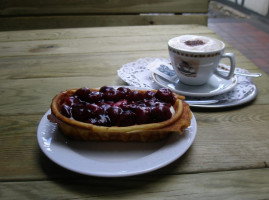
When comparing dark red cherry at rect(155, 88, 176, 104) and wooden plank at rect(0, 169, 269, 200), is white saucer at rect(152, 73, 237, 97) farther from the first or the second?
wooden plank at rect(0, 169, 269, 200)

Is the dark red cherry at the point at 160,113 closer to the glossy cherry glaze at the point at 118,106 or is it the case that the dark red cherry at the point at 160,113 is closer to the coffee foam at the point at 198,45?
the glossy cherry glaze at the point at 118,106

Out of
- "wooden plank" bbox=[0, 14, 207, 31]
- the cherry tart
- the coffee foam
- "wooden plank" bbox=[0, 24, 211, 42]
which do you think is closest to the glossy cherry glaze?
the cherry tart

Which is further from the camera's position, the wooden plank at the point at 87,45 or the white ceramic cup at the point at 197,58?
the wooden plank at the point at 87,45

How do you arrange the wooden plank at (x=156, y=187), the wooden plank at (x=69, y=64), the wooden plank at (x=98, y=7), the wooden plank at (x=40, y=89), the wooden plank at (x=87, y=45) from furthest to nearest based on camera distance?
1. the wooden plank at (x=98, y=7)
2. the wooden plank at (x=87, y=45)
3. the wooden plank at (x=69, y=64)
4. the wooden plank at (x=40, y=89)
5. the wooden plank at (x=156, y=187)

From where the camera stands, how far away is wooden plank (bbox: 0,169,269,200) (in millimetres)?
441

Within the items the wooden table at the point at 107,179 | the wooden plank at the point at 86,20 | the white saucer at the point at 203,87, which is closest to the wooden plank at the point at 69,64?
the wooden table at the point at 107,179

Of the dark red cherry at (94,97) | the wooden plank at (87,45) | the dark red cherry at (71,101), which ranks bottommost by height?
the wooden plank at (87,45)

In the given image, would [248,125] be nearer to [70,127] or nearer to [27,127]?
[70,127]

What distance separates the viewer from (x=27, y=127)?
637 mm

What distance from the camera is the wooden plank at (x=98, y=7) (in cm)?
184

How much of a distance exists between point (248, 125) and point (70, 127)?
415 mm

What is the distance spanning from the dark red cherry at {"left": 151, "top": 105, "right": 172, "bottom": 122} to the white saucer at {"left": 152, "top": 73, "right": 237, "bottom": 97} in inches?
8.2

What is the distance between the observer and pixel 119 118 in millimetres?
544

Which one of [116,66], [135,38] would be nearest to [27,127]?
[116,66]
